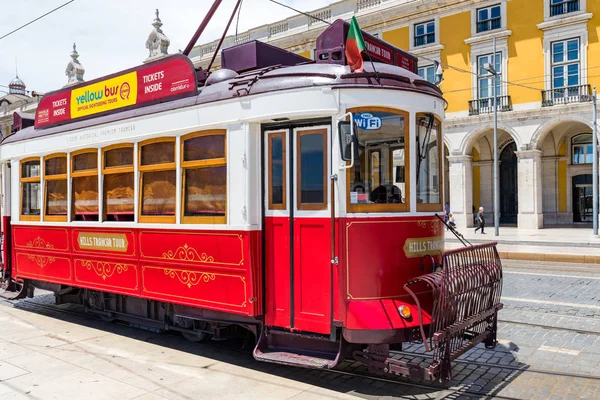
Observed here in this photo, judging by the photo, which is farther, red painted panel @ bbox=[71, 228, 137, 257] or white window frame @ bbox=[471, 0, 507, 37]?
white window frame @ bbox=[471, 0, 507, 37]

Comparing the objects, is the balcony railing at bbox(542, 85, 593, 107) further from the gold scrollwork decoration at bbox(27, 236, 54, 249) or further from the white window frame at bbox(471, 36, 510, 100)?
the gold scrollwork decoration at bbox(27, 236, 54, 249)

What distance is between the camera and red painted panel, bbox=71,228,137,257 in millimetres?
7121

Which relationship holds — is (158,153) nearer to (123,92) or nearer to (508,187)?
(123,92)

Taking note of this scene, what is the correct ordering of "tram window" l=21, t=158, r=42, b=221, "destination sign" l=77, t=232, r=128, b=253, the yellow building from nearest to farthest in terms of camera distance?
Answer: "destination sign" l=77, t=232, r=128, b=253 → "tram window" l=21, t=158, r=42, b=221 → the yellow building

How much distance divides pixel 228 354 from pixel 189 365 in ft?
1.86

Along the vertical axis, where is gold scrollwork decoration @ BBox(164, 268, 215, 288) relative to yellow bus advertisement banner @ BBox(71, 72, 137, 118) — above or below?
below

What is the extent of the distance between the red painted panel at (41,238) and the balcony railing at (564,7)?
27283 millimetres

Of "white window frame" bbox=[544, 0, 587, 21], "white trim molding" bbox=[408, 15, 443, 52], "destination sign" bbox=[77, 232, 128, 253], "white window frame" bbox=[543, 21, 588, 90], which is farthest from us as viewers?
"white trim molding" bbox=[408, 15, 443, 52]

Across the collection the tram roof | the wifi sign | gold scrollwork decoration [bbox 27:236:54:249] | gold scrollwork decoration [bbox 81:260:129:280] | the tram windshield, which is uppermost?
the tram roof

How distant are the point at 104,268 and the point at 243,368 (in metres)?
2.74

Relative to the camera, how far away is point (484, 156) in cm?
3400

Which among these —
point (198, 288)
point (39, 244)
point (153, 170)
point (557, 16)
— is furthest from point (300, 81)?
point (557, 16)

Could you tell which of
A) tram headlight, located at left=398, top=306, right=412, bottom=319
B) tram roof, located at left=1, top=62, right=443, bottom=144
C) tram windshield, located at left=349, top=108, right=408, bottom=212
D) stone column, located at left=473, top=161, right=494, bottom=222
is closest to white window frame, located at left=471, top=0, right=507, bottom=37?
stone column, located at left=473, top=161, right=494, bottom=222

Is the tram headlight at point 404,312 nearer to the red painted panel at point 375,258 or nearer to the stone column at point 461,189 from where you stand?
the red painted panel at point 375,258
